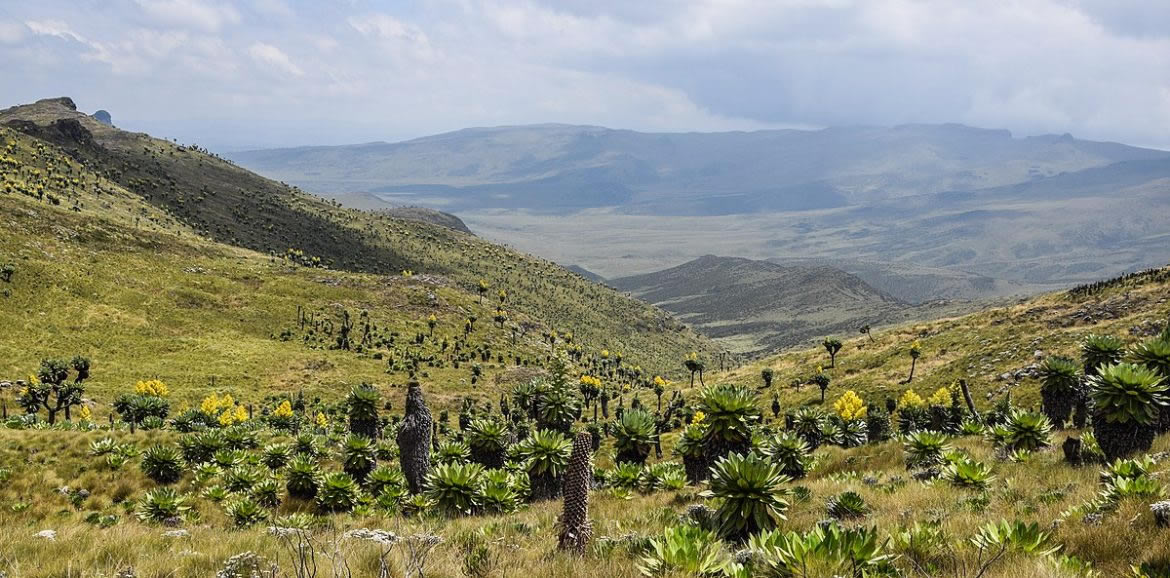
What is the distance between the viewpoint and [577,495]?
1098 cm

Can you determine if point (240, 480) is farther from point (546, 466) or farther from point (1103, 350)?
point (1103, 350)

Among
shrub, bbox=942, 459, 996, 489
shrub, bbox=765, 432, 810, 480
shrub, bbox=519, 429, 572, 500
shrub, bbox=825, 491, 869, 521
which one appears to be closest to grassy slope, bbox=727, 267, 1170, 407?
shrub, bbox=765, 432, 810, 480

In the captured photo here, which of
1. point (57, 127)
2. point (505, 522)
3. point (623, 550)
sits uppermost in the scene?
point (57, 127)

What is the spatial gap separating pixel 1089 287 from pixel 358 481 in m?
109

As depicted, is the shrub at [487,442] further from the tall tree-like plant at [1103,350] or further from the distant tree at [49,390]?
the distant tree at [49,390]

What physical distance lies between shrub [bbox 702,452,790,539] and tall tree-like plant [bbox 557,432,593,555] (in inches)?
89.8

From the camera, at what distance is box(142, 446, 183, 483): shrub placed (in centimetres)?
2558

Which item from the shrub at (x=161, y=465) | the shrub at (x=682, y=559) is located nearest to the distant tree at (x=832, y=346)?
the shrub at (x=161, y=465)

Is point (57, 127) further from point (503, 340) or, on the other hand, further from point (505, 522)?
point (505, 522)

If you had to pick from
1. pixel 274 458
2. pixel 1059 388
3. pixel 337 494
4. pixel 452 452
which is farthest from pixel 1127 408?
pixel 274 458

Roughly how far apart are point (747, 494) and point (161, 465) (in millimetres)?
25127

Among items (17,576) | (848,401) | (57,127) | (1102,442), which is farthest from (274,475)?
(57,127)

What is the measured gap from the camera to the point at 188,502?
2308 centimetres

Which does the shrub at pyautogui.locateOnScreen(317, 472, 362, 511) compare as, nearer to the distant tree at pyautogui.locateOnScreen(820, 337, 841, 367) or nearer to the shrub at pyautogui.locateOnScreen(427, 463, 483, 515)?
the shrub at pyautogui.locateOnScreen(427, 463, 483, 515)
